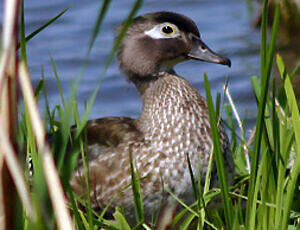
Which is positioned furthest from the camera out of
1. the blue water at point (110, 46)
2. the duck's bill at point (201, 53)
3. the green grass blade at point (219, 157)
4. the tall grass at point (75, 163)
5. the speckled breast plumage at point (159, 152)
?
the blue water at point (110, 46)

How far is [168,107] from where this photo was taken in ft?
11.5

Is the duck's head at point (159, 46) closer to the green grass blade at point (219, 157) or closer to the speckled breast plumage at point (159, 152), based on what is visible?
the speckled breast plumage at point (159, 152)

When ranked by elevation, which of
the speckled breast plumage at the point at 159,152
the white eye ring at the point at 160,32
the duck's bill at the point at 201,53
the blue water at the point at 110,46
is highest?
the white eye ring at the point at 160,32

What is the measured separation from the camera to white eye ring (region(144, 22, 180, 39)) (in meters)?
3.71

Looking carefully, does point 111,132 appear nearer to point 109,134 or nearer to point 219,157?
point 109,134

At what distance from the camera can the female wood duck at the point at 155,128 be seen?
316 centimetres

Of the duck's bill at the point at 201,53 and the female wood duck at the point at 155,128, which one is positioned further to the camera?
the duck's bill at the point at 201,53

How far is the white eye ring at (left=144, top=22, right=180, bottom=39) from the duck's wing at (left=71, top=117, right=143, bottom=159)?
515 mm

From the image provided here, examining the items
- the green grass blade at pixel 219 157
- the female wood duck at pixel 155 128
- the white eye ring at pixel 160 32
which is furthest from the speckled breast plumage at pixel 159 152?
the green grass blade at pixel 219 157

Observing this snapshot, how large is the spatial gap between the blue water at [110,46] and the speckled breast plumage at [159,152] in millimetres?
2406

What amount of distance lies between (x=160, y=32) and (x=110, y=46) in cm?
355

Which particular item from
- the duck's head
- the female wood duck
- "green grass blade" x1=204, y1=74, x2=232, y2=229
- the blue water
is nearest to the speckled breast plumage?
the female wood duck

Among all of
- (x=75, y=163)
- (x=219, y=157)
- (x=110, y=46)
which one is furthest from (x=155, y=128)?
(x=110, y=46)

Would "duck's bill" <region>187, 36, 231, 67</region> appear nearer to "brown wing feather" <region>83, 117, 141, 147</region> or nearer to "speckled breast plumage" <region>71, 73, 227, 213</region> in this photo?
"speckled breast plumage" <region>71, 73, 227, 213</region>
